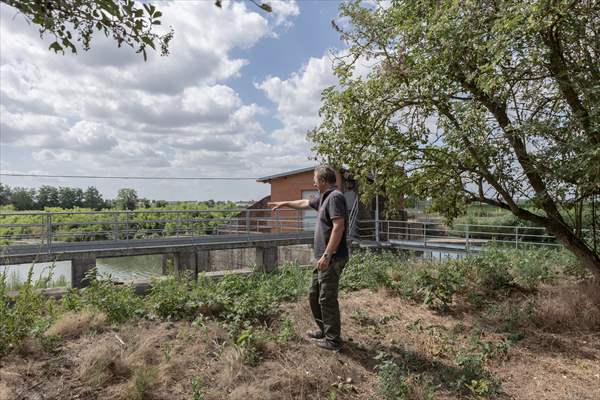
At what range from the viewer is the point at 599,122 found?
430 cm

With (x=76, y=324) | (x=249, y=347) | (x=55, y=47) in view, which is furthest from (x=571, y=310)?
(x=55, y=47)

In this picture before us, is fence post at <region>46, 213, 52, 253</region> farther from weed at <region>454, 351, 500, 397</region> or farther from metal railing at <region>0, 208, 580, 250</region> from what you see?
weed at <region>454, 351, 500, 397</region>

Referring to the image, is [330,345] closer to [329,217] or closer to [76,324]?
[329,217]

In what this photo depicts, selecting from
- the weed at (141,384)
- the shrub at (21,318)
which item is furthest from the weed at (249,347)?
the shrub at (21,318)

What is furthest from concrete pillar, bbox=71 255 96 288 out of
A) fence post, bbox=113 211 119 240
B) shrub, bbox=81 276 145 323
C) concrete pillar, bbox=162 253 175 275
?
shrub, bbox=81 276 145 323

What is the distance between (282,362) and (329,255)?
1.09 m

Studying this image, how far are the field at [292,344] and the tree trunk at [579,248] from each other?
26 centimetres

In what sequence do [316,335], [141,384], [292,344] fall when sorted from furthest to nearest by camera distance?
[316,335], [292,344], [141,384]

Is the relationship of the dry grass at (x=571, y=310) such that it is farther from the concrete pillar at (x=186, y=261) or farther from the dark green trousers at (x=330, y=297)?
the concrete pillar at (x=186, y=261)

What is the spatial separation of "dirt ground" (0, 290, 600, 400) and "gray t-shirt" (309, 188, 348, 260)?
953mm

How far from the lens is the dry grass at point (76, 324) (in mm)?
4107

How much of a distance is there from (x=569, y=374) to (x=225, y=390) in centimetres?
341

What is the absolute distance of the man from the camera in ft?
13.3

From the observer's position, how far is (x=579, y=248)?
6250mm
